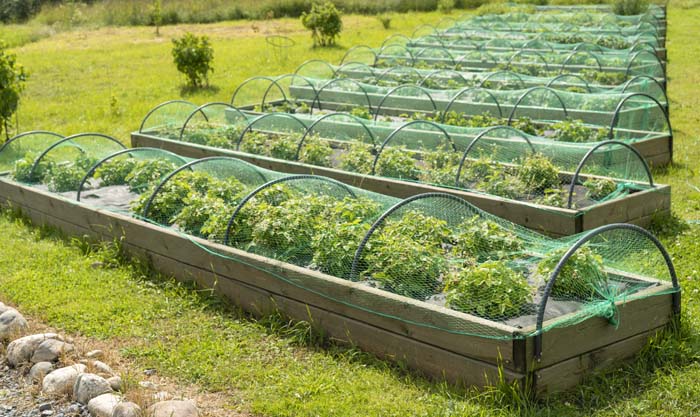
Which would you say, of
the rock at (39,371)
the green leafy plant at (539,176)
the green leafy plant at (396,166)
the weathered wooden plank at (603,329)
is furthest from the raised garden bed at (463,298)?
the green leafy plant at (539,176)

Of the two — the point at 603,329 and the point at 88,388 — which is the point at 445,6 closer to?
the point at 603,329

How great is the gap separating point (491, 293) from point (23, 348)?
3365 millimetres

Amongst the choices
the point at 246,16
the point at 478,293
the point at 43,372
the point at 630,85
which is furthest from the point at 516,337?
the point at 246,16

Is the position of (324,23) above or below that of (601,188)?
above

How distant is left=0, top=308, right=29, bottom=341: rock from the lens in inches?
240

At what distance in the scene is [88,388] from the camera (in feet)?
16.8

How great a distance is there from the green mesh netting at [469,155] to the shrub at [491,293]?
2220 millimetres

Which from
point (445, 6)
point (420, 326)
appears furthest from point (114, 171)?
point (445, 6)

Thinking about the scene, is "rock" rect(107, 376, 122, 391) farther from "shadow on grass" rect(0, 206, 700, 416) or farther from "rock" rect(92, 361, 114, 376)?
"shadow on grass" rect(0, 206, 700, 416)

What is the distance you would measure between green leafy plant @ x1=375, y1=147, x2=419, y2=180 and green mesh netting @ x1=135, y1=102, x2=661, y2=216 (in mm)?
11

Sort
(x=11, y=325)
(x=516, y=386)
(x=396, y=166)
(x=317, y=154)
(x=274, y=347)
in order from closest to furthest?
(x=516, y=386), (x=274, y=347), (x=11, y=325), (x=396, y=166), (x=317, y=154)

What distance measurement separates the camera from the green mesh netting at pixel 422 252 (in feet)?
17.0

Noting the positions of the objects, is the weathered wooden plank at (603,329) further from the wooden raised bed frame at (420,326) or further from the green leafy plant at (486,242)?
the green leafy plant at (486,242)

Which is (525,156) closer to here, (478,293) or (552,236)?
(552,236)
